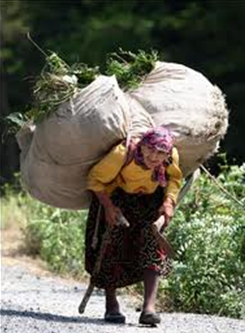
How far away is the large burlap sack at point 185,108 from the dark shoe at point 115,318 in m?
1.19

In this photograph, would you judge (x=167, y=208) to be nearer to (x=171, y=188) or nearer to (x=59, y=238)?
(x=171, y=188)

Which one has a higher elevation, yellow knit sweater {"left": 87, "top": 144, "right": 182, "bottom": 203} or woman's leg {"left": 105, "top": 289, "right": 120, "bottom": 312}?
yellow knit sweater {"left": 87, "top": 144, "right": 182, "bottom": 203}

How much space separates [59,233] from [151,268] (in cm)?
570

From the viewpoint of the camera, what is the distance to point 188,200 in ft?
41.8

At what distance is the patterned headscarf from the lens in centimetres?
942

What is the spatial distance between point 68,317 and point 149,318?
793 millimetres

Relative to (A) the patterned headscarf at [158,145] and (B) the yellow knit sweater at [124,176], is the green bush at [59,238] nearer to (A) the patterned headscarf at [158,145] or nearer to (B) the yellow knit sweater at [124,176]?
(B) the yellow knit sweater at [124,176]

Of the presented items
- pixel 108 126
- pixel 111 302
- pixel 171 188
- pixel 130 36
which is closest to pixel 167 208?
pixel 171 188

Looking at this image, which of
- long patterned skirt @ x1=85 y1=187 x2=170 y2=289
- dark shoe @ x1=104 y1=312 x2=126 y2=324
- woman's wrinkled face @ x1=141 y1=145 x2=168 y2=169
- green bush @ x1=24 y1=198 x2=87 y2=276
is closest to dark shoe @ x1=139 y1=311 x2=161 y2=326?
dark shoe @ x1=104 y1=312 x2=126 y2=324

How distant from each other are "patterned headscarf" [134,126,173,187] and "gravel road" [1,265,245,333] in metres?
1.07

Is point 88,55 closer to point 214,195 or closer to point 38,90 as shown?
point 214,195

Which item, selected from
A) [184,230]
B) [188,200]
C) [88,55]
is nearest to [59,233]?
[188,200]

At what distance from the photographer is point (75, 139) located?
9516mm

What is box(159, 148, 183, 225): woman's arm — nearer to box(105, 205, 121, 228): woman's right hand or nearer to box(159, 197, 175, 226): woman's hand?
box(159, 197, 175, 226): woman's hand
